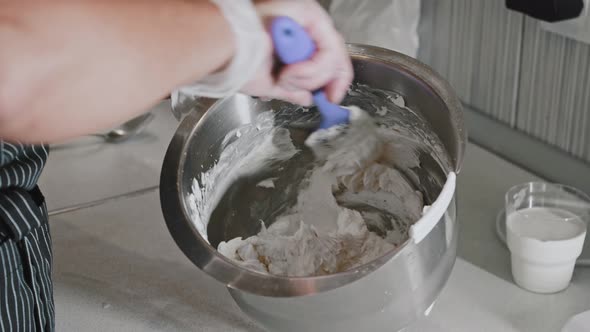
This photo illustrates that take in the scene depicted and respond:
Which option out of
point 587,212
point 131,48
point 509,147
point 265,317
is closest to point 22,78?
point 131,48

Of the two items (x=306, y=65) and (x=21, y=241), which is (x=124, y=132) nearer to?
(x=21, y=241)

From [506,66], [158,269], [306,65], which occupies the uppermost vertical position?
[306,65]

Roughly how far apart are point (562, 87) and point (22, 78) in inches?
28.5

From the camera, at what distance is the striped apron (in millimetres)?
657

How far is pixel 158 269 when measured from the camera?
0.91m

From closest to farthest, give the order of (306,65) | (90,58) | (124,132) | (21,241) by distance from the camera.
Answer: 1. (90,58)
2. (306,65)
3. (21,241)
4. (124,132)

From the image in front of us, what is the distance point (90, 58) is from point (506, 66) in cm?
71

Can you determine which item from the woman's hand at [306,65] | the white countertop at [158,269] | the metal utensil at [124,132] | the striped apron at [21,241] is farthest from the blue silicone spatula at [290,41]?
the metal utensil at [124,132]

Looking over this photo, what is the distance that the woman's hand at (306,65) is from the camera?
1.72 ft

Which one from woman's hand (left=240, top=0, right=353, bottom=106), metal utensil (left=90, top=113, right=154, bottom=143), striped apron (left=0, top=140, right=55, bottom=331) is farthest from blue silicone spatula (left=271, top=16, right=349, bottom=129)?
metal utensil (left=90, top=113, right=154, bottom=143)

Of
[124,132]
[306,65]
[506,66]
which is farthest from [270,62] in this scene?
[124,132]

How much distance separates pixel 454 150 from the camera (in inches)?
25.4

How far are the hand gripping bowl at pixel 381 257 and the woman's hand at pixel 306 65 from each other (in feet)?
0.45

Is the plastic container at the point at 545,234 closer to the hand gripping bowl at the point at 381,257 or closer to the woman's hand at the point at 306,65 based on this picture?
the hand gripping bowl at the point at 381,257
